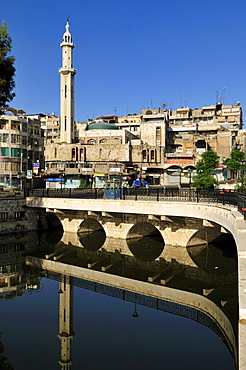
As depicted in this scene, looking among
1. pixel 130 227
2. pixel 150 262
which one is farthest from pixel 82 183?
pixel 150 262

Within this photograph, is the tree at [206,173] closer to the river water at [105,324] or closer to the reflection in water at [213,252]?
the reflection in water at [213,252]

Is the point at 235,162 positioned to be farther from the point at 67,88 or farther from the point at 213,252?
the point at 67,88

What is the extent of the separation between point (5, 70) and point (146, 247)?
1753 cm

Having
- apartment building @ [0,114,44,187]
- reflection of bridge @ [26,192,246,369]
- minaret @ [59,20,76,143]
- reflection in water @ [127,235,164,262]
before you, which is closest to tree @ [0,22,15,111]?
reflection of bridge @ [26,192,246,369]

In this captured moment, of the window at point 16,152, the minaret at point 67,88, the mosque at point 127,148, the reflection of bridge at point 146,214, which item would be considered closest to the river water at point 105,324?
the reflection of bridge at point 146,214

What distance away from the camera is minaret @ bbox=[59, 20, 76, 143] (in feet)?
253

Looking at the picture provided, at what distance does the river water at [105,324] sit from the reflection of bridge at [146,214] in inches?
111

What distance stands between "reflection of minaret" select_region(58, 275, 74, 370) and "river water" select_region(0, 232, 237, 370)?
4cm

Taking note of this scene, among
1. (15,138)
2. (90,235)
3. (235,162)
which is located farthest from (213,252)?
(15,138)

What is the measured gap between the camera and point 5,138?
195ft

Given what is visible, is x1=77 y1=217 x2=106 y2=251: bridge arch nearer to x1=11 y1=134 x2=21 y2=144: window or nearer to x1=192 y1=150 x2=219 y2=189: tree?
x1=192 y1=150 x2=219 y2=189: tree

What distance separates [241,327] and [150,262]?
18884 millimetres

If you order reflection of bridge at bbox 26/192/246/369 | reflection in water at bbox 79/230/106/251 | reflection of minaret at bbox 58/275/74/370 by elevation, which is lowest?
reflection of minaret at bbox 58/275/74/370

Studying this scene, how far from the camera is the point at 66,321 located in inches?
609
